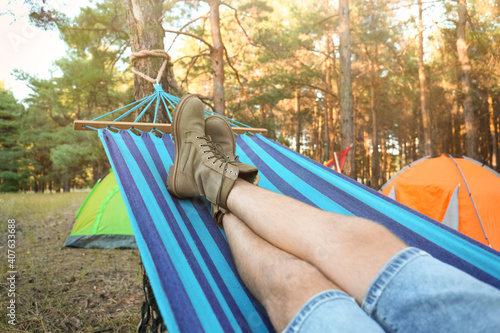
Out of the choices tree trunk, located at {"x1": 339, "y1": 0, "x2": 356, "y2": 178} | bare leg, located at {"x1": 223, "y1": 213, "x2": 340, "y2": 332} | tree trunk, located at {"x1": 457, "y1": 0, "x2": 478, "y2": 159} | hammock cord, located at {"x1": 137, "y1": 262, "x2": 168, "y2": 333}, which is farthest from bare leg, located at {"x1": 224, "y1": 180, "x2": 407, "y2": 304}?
tree trunk, located at {"x1": 457, "y1": 0, "x2": 478, "y2": 159}

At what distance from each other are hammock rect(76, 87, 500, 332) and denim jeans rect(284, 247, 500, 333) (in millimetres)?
263

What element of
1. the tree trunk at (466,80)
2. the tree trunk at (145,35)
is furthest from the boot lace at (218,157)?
the tree trunk at (466,80)

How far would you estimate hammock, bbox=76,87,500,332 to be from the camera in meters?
0.74

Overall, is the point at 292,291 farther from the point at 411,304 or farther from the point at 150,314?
the point at 150,314

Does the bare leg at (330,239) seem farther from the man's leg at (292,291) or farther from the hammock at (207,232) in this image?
the hammock at (207,232)

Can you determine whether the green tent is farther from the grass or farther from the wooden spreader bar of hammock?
the wooden spreader bar of hammock

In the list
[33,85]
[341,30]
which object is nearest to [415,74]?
[341,30]

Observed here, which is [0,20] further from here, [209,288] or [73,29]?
[209,288]

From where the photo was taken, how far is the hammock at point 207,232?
74cm

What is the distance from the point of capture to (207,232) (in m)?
1.14

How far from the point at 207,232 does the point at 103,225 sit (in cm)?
235

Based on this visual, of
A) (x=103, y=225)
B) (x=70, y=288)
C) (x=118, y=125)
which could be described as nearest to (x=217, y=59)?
(x=103, y=225)

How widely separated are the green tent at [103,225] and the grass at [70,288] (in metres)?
0.11

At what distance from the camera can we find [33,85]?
1255 centimetres
